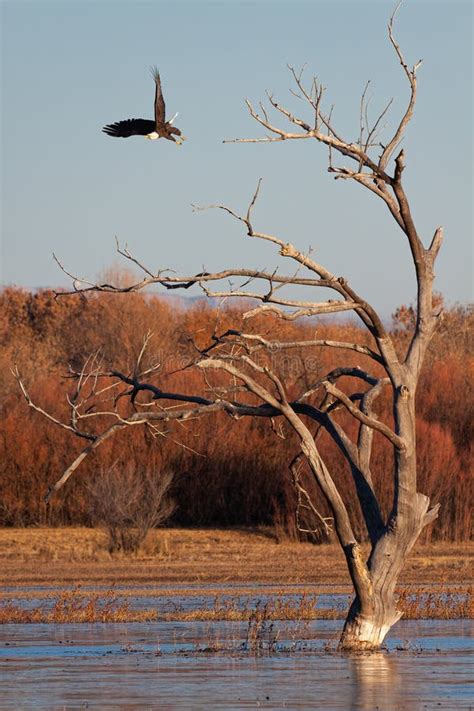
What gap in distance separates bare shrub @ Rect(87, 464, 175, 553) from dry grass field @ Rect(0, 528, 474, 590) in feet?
1.41

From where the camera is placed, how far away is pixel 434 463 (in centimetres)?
4059

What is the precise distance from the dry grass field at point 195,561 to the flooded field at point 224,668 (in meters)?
8.34

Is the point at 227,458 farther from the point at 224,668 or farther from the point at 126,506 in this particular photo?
the point at 224,668

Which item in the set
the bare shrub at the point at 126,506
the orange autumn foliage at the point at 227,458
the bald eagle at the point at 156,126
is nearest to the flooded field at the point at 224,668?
the bald eagle at the point at 156,126

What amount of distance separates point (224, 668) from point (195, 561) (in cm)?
1850

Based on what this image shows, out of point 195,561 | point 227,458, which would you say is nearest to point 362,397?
point 195,561

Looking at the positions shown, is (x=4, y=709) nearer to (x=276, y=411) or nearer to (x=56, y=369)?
(x=276, y=411)

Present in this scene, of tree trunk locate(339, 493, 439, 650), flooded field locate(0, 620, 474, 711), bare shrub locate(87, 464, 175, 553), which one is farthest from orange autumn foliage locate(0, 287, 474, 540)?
tree trunk locate(339, 493, 439, 650)

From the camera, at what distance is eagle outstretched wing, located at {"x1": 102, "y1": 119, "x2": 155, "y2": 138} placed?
16781mm

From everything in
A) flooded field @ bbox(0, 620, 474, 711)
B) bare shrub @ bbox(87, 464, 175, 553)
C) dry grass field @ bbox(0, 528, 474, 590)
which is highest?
bare shrub @ bbox(87, 464, 175, 553)

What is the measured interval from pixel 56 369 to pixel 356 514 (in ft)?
95.9

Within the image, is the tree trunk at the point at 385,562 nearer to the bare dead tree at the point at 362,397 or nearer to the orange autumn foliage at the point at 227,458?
the bare dead tree at the point at 362,397

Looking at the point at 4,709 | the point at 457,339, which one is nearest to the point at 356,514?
the point at 4,709

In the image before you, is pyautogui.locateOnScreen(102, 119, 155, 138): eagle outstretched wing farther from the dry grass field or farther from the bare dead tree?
the dry grass field
